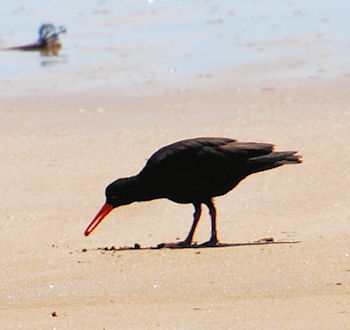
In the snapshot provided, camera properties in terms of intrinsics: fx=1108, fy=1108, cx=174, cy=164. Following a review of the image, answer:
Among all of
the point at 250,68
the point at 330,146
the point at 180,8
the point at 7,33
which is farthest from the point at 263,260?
the point at 180,8

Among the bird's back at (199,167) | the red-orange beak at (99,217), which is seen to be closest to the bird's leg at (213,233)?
the bird's back at (199,167)

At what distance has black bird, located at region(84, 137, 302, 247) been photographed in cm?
785

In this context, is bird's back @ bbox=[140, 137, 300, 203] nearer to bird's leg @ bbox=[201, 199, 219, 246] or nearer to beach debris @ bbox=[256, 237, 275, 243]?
bird's leg @ bbox=[201, 199, 219, 246]

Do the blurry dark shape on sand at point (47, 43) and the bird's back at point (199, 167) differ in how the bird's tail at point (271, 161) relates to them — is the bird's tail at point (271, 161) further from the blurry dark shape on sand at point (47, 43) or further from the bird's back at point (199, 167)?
the blurry dark shape on sand at point (47, 43)

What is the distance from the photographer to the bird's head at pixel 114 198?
316 inches

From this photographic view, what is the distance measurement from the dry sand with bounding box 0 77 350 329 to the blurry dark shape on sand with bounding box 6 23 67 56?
15.3ft

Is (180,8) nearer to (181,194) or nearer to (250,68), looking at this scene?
(250,68)

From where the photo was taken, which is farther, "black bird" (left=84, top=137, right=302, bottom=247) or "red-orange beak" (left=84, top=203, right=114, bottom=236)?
"red-orange beak" (left=84, top=203, right=114, bottom=236)

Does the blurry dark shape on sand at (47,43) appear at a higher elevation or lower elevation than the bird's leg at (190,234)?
higher

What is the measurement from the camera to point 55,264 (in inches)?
286

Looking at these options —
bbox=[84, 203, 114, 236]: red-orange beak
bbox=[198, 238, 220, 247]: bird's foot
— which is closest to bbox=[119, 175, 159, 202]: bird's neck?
bbox=[84, 203, 114, 236]: red-orange beak

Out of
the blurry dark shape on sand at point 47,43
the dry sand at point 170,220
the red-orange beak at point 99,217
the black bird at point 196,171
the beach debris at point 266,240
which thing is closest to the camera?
the dry sand at point 170,220

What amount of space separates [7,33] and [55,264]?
14117 millimetres

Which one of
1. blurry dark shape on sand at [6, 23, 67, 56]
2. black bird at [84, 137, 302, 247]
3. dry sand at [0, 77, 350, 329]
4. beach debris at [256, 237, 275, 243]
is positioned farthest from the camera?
blurry dark shape on sand at [6, 23, 67, 56]
